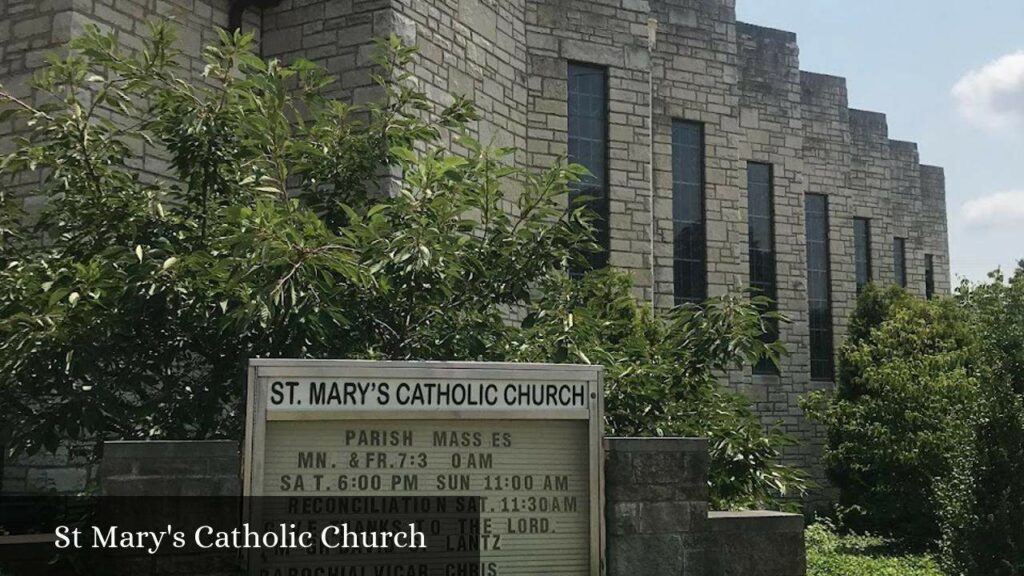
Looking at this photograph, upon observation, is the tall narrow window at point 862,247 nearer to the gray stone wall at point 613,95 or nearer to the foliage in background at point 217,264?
the gray stone wall at point 613,95

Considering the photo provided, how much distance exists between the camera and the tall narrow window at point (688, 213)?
17078 millimetres

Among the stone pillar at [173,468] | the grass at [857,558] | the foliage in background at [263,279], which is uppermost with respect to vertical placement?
the foliage in background at [263,279]

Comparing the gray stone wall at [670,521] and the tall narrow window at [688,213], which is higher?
the tall narrow window at [688,213]

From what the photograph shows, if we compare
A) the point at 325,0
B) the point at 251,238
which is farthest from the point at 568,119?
the point at 251,238

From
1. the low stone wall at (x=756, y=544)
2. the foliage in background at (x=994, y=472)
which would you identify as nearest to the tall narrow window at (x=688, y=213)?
the foliage in background at (x=994, y=472)

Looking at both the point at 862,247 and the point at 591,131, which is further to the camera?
the point at 862,247

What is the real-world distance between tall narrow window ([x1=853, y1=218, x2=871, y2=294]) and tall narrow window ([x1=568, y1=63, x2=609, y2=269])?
11.1 m

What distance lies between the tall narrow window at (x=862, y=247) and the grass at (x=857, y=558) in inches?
283

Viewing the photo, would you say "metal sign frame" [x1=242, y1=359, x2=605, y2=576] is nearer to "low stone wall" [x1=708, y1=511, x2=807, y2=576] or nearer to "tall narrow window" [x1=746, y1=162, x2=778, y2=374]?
"low stone wall" [x1=708, y1=511, x2=807, y2=576]

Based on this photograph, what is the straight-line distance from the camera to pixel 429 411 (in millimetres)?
4844

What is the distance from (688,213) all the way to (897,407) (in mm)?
4522

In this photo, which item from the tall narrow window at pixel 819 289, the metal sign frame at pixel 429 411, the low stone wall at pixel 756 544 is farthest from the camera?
the tall narrow window at pixel 819 289

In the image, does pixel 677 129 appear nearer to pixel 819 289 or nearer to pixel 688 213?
pixel 688 213

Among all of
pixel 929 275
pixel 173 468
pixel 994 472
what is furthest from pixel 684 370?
pixel 929 275
